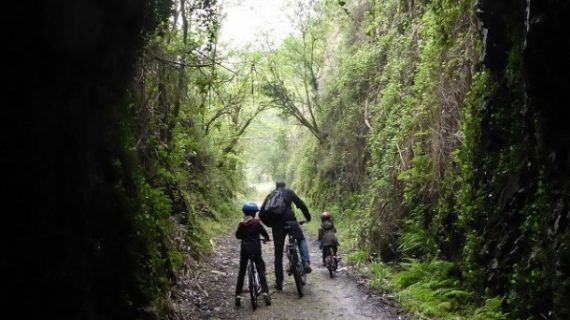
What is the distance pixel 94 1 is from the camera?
15.7 ft

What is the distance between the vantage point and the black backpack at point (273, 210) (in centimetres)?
859

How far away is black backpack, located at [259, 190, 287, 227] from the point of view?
28.2 ft

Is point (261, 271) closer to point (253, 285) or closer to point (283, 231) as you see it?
point (253, 285)

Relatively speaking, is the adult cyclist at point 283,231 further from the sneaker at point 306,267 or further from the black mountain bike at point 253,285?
the black mountain bike at point 253,285

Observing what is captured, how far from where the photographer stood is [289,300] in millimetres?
8281

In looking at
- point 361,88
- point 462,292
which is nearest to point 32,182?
point 462,292

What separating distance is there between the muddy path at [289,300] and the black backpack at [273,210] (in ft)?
4.56

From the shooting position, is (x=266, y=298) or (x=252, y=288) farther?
(x=266, y=298)

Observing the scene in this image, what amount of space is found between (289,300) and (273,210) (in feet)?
5.35

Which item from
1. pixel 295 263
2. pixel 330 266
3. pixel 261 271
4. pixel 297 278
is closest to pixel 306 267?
pixel 295 263

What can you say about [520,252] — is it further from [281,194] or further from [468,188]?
[281,194]

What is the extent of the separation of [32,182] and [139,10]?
308 centimetres

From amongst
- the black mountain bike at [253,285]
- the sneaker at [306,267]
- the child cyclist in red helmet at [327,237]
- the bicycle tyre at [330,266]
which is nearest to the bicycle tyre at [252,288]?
the black mountain bike at [253,285]

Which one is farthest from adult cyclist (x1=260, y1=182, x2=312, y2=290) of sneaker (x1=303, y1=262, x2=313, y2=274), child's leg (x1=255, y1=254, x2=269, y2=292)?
child's leg (x1=255, y1=254, x2=269, y2=292)
